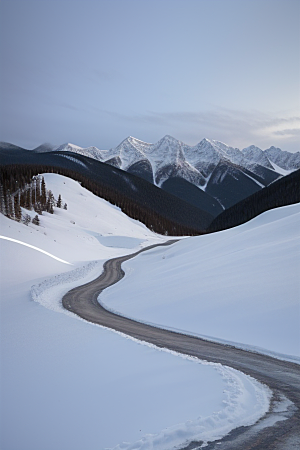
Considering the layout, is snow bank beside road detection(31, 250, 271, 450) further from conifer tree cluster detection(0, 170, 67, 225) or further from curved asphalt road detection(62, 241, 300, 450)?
conifer tree cluster detection(0, 170, 67, 225)

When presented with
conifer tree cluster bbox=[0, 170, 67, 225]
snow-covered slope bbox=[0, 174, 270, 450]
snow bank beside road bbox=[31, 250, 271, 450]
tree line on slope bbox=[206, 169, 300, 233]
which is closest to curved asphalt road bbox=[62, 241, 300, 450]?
snow bank beside road bbox=[31, 250, 271, 450]

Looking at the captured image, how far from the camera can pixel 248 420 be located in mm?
6035

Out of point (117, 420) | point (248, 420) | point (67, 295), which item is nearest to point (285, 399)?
point (248, 420)

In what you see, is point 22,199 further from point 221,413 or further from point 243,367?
point 221,413

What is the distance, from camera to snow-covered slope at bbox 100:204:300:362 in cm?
1234

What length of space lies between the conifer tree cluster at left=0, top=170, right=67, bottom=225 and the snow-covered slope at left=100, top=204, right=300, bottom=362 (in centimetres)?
3687

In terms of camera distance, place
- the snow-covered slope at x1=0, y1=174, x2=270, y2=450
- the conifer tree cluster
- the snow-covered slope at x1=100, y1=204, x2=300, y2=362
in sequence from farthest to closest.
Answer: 1. the conifer tree cluster
2. the snow-covered slope at x1=100, y1=204, x2=300, y2=362
3. the snow-covered slope at x1=0, y1=174, x2=270, y2=450

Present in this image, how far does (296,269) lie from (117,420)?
11.8 metres

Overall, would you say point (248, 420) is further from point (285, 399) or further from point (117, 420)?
point (117, 420)

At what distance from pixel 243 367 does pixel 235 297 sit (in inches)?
235

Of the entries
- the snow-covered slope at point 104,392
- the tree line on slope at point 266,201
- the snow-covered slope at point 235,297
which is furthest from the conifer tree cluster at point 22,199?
the tree line on slope at point 266,201

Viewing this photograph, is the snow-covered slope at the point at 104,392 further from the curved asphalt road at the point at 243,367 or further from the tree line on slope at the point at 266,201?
the tree line on slope at the point at 266,201

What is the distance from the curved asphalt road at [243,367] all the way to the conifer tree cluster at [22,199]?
3859cm

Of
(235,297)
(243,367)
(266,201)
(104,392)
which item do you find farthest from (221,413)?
(266,201)
